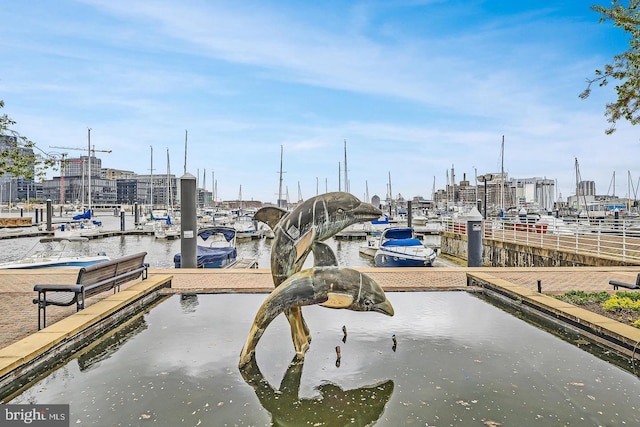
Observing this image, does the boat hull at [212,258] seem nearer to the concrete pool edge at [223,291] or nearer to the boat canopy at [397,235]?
the concrete pool edge at [223,291]

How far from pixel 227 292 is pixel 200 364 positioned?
14.7ft

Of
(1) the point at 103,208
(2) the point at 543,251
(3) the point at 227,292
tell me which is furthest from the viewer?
(1) the point at 103,208

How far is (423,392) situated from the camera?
481 centimetres

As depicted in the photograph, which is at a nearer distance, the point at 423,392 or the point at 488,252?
the point at 423,392

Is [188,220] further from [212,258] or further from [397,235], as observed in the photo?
[397,235]

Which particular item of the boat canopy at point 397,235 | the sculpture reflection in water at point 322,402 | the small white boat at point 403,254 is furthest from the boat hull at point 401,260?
the sculpture reflection in water at point 322,402

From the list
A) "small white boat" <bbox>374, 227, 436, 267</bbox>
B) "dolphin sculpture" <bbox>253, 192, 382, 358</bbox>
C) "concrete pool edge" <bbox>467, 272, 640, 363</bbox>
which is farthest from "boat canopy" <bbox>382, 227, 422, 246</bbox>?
"dolphin sculpture" <bbox>253, 192, 382, 358</bbox>

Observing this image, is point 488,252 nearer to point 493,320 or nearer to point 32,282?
point 493,320

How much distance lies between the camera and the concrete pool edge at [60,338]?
489 cm

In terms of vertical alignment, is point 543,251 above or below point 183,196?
below

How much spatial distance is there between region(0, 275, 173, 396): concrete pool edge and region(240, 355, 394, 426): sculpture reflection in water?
2709 millimetres

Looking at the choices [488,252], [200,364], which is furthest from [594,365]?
[488,252]

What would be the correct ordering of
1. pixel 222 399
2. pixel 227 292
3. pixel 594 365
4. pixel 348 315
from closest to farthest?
1. pixel 222 399
2. pixel 594 365
3. pixel 348 315
4. pixel 227 292

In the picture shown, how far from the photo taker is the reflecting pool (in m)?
4.28
